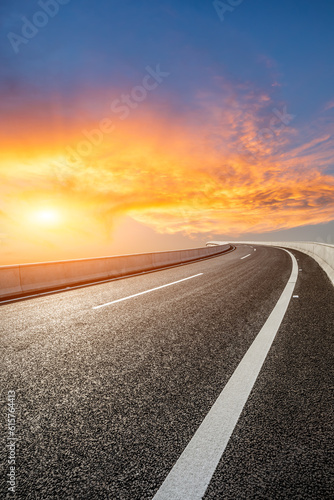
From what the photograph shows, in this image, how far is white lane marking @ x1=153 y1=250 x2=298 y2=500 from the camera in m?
1.71

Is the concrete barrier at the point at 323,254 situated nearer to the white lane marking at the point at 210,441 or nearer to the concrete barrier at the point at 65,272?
the white lane marking at the point at 210,441

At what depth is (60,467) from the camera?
1908 mm

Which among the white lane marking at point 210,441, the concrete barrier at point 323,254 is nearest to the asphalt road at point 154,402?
the white lane marking at point 210,441

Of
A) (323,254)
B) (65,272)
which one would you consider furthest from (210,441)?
(323,254)

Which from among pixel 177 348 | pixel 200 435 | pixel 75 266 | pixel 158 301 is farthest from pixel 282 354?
pixel 75 266

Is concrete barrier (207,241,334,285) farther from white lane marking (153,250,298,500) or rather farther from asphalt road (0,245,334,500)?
white lane marking (153,250,298,500)

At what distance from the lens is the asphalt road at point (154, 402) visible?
180cm

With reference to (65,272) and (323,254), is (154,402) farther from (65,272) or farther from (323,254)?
(323,254)

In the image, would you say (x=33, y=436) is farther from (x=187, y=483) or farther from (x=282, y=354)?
(x=282, y=354)

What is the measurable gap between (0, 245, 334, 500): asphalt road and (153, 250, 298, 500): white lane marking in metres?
0.05

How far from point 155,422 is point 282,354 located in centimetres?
205

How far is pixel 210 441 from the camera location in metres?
2.10

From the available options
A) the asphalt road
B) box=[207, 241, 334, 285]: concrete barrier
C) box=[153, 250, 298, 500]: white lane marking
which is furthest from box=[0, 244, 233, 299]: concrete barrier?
box=[207, 241, 334, 285]: concrete barrier

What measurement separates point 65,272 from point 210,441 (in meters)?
9.86
